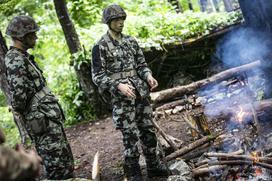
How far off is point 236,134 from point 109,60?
2781mm

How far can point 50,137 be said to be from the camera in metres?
4.81

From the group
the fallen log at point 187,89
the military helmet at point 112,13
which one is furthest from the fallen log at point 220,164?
the fallen log at point 187,89

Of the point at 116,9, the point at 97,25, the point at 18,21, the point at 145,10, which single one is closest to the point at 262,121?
the point at 116,9

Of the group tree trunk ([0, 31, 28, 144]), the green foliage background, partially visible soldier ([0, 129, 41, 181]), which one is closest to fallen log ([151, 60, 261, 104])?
the green foliage background

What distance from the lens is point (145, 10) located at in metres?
15.1

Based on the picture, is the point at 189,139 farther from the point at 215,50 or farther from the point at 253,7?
the point at 215,50

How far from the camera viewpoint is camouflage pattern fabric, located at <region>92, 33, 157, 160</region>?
533 centimetres

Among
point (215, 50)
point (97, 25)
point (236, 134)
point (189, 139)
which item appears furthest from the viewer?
point (97, 25)

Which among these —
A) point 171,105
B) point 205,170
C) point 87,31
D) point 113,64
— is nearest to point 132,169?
point 205,170

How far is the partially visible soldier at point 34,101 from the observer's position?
15.1 feet

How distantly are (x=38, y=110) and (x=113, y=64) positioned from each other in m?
1.38

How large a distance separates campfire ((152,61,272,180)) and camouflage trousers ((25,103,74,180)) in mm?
1988

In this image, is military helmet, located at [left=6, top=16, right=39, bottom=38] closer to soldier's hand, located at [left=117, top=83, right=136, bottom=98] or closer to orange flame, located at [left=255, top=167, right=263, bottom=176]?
soldier's hand, located at [left=117, top=83, right=136, bottom=98]

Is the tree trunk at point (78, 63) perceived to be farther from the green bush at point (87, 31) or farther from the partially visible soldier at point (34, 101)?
the partially visible soldier at point (34, 101)
